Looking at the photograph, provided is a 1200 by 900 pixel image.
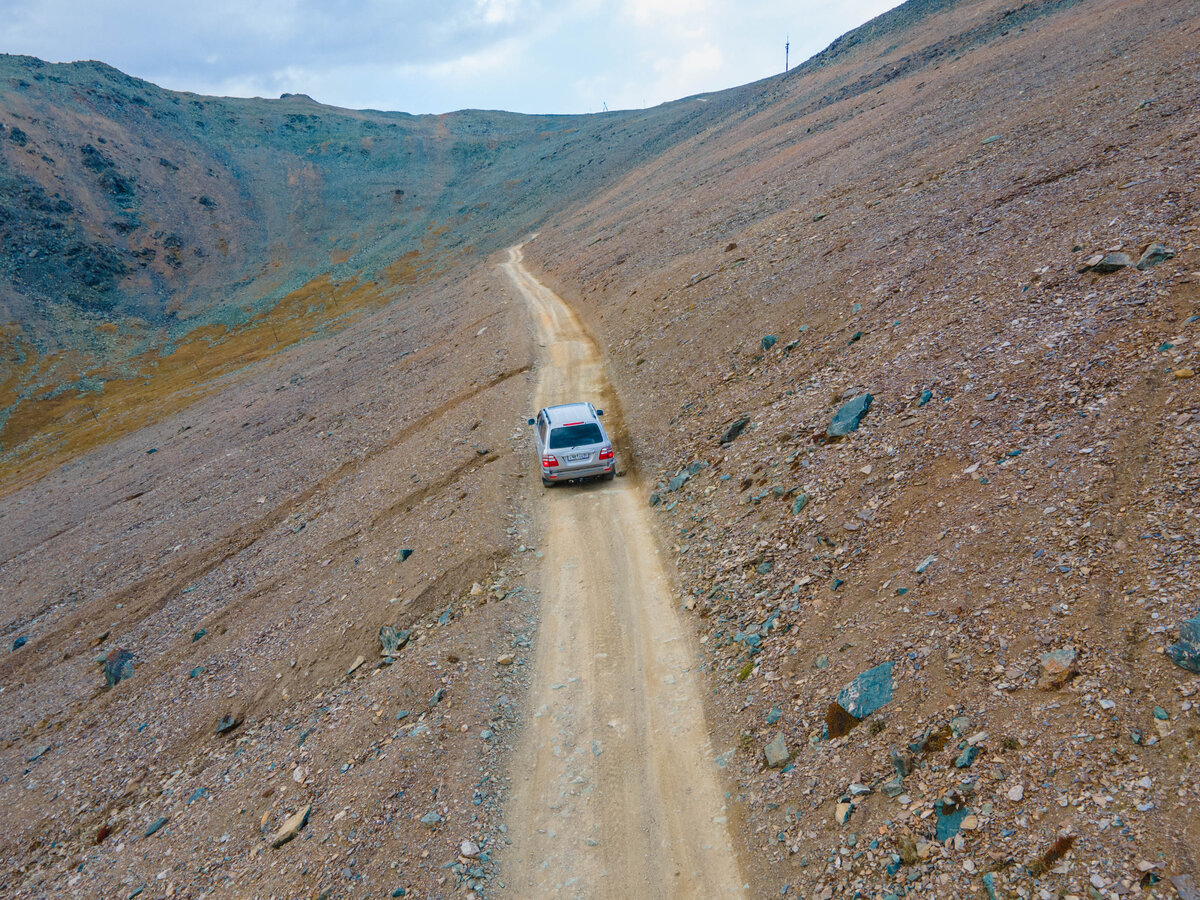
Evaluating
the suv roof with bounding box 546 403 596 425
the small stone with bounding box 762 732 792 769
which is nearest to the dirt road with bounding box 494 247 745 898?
the small stone with bounding box 762 732 792 769

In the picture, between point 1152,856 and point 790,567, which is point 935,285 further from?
point 1152,856

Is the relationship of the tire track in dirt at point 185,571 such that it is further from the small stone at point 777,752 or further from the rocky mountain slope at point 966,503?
the small stone at point 777,752

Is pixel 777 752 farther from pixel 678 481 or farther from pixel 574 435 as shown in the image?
pixel 574 435

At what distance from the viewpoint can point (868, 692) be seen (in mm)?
8133

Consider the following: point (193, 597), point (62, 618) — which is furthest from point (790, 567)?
point (62, 618)

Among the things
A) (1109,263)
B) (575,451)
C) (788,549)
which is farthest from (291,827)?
(1109,263)

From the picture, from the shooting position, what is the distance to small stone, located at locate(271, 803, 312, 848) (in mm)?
9188

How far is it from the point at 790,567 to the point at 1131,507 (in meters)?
4.87

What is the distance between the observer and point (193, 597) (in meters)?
19.9

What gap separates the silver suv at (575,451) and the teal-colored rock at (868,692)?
9.88 metres

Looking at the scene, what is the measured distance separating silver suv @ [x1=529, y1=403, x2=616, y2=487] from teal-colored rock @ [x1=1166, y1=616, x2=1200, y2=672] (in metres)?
12.4

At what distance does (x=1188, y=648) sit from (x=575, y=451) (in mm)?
12888

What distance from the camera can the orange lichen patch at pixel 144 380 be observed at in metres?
51.2

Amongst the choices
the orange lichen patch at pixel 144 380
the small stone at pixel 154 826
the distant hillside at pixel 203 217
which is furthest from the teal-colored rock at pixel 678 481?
the distant hillside at pixel 203 217
